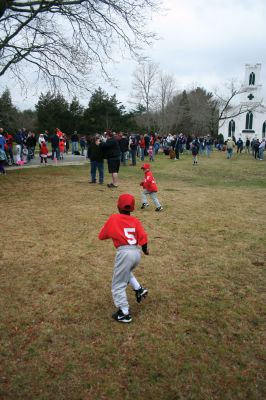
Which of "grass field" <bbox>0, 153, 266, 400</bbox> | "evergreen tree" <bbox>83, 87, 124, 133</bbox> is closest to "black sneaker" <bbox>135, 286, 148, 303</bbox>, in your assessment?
"grass field" <bbox>0, 153, 266, 400</bbox>

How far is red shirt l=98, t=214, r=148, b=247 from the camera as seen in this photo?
3.96 meters

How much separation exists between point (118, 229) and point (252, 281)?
2453mm

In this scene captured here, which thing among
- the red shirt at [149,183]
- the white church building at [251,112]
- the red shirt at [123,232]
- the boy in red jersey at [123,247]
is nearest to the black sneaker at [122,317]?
the boy in red jersey at [123,247]

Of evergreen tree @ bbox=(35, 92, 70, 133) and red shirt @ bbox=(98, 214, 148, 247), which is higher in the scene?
evergreen tree @ bbox=(35, 92, 70, 133)

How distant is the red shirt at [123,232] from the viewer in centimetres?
396

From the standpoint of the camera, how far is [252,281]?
507cm

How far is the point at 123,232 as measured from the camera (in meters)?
3.98

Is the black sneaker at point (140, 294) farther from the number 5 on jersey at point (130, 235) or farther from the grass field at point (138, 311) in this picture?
the number 5 on jersey at point (130, 235)

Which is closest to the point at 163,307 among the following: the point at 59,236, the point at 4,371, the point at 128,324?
the point at 128,324

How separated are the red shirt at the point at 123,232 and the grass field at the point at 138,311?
97 cm

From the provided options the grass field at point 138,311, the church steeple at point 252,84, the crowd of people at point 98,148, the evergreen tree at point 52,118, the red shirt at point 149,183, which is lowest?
the grass field at point 138,311

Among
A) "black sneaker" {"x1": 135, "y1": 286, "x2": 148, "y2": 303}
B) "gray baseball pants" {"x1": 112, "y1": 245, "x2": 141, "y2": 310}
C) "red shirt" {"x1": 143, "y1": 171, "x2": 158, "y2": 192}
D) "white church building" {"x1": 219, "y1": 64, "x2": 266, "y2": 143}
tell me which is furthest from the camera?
"white church building" {"x1": 219, "y1": 64, "x2": 266, "y2": 143}

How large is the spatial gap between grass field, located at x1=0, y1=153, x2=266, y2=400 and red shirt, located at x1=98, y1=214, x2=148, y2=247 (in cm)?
97

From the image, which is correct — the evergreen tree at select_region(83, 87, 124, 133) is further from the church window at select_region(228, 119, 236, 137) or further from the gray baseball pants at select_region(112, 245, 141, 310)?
the gray baseball pants at select_region(112, 245, 141, 310)
